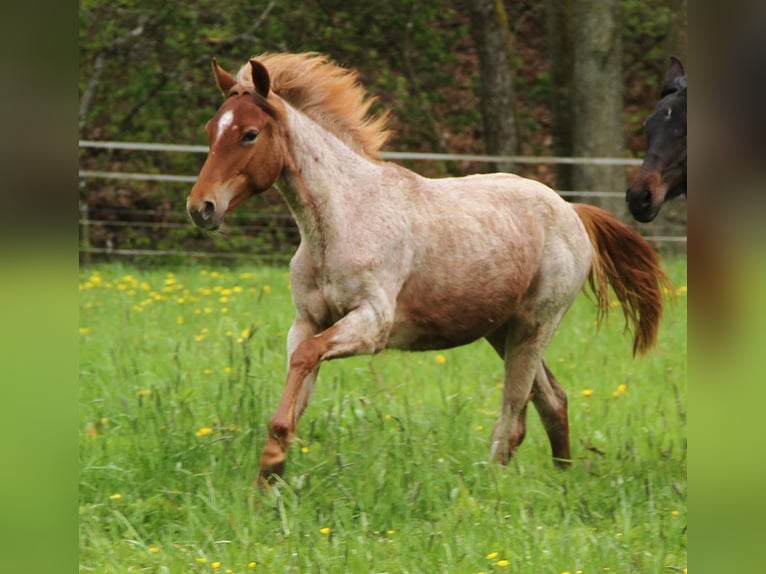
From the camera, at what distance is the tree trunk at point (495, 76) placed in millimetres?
10422

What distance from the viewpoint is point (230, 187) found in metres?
3.78

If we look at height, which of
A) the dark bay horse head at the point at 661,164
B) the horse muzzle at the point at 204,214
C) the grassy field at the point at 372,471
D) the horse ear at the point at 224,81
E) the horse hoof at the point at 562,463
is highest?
the horse ear at the point at 224,81

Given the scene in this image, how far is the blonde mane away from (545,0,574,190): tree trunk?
20.3ft

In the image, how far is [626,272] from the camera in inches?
201

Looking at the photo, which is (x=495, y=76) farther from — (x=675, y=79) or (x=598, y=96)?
(x=675, y=79)

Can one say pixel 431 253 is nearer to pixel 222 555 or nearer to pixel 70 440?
pixel 222 555

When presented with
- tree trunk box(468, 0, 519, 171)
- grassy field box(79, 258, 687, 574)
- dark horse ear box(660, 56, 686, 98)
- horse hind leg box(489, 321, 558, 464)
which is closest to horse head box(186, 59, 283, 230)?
grassy field box(79, 258, 687, 574)

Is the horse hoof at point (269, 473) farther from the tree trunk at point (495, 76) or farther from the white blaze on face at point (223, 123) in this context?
the tree trunk at point (495, 76)

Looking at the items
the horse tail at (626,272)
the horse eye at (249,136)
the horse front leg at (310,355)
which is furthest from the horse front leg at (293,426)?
the horse tail at (626,272)

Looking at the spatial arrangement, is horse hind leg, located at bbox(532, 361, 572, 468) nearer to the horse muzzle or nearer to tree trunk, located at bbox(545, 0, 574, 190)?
the horse muzzle

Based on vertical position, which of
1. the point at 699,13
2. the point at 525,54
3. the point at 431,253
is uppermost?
the point at 525,54

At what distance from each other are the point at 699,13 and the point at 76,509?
98 centimetres

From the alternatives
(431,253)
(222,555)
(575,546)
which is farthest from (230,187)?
(575,546)

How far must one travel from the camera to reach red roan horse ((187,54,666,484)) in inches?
150
